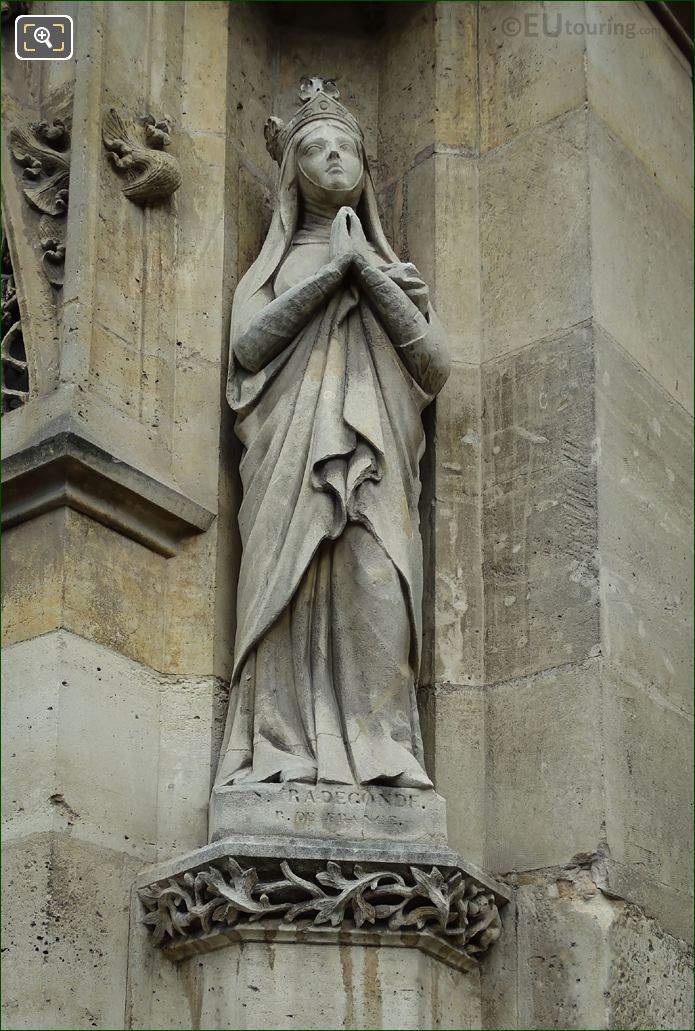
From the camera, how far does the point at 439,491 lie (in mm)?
6637

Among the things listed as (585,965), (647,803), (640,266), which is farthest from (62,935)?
(640,266)

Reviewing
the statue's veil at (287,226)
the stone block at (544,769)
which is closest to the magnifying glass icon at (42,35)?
the statue's veil at (287,226)

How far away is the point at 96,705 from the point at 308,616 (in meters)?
0.68

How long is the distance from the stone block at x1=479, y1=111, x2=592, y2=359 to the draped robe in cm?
75

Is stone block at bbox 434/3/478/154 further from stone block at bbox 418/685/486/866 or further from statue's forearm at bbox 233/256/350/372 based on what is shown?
stone block at bbox 418/685/486/866

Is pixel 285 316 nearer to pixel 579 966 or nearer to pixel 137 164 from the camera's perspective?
pixel 137 164

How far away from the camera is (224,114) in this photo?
7.10 m

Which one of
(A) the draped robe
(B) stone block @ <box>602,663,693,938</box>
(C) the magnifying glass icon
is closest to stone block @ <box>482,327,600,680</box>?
(B) stone block @ <box>602,663,693,938</box>

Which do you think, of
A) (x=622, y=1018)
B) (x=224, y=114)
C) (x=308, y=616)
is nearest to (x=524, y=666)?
(x=308, y=616)

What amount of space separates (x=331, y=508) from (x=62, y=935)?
1.48 m

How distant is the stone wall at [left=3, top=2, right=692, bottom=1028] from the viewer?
19.1ft

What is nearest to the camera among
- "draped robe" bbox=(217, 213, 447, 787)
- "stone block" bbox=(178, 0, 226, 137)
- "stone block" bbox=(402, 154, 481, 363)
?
"draped robe" bbox=(217, 213, 447, 787)

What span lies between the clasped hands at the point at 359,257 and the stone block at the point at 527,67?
0.93m

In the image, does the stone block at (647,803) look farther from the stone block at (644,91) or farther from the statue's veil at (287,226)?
the stone block at (644,91)
